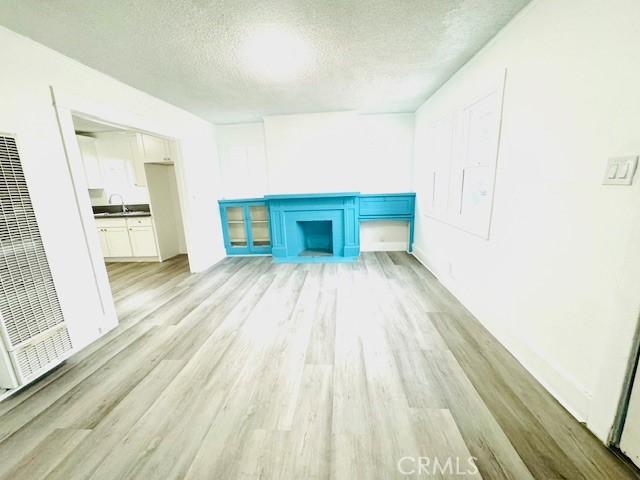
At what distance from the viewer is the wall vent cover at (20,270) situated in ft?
5.33

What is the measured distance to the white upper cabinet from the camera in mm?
4480

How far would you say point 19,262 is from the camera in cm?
170

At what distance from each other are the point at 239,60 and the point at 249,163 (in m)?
2.62

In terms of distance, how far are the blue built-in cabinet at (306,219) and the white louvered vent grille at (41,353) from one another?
9.49ft

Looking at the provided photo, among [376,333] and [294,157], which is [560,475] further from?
[294,157]

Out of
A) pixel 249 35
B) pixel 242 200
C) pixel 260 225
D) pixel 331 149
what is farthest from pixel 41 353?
pixel 331 149

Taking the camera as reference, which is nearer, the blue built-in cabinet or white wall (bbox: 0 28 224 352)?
white wall (bbox: 0 28 224 352)

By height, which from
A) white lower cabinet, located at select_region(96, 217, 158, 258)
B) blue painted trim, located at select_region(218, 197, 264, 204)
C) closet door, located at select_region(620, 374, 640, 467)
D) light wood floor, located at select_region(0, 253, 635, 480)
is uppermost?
blue painted trim, located at select_region(218, 197, 264, 204)

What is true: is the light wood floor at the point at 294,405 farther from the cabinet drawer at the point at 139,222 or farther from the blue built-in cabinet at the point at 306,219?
the cabinet drawer at the point at 139,222

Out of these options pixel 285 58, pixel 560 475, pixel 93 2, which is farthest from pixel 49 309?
pixel 560 475

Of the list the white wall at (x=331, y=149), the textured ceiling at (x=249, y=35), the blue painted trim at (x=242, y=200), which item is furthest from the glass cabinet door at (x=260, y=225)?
the textured ceiling at (x=249, y=35)

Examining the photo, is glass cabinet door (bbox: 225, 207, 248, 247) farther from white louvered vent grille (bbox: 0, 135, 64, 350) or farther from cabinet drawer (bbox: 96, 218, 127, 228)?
white louvered vent grille (bbox: 0, 135, 64, 350)

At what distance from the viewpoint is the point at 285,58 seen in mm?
2330

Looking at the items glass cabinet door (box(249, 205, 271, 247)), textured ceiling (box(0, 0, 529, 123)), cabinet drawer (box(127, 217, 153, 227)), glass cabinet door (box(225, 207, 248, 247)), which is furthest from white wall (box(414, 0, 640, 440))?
cabinet drawer (box(127, 217, 153, 227))
